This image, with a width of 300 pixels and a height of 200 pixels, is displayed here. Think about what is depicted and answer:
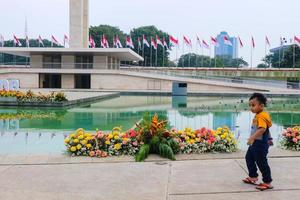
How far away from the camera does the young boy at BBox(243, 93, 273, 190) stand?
16.5 feet

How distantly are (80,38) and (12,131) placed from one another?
A: 1347 inches

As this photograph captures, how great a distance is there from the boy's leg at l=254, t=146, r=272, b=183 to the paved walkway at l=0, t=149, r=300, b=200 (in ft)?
0.62

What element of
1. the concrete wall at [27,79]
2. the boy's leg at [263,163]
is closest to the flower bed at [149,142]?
the boy's leg at [263,163]

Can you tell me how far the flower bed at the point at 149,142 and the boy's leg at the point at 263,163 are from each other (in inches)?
84.5

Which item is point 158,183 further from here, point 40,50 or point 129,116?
point 40,50

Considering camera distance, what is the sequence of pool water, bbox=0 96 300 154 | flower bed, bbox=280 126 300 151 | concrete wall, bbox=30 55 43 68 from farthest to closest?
concrete wall, bbox=30 55 43 68 < pool water, bbox=0 96 300 154 < flower bed, bbox=280 126 300 151

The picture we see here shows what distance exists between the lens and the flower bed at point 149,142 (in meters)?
7.19

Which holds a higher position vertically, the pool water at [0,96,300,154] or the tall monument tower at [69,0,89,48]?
the tall monument tower at [69,0,89,48]

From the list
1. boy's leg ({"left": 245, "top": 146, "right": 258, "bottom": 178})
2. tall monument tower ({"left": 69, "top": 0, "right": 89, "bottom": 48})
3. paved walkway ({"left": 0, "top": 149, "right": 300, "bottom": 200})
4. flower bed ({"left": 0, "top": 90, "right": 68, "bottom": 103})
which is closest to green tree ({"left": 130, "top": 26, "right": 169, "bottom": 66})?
tall monument tower ({"left": 69, "top": 0, "right": 89, "bottom": 48})

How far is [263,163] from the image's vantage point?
5082 millimetres

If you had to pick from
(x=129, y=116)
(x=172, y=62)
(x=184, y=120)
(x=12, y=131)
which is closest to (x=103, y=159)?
(x=12, y=131)

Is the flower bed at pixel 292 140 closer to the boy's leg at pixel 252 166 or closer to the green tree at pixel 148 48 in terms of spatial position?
the boy's leg at pixel 252 166

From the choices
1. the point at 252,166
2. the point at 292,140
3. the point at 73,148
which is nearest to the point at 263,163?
the point at 252,166

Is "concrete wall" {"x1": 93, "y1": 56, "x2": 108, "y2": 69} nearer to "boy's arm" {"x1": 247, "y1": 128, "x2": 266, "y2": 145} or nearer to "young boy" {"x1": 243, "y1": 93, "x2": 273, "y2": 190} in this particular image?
"young boy" {"x1": 243, "y1": 93, "x2": 273, "y2": 190}
